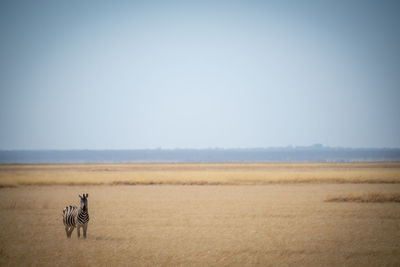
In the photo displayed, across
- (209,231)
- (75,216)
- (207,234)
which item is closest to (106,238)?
(75,216)

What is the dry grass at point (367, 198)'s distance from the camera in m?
22.4

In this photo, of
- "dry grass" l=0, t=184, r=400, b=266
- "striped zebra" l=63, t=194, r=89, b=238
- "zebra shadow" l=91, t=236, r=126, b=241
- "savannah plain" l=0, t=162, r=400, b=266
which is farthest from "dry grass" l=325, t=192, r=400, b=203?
"striped zebra" l=63, t=194, r=89, b=238

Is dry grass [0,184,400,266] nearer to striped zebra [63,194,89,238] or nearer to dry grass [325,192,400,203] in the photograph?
striped zebra [63,194,89,238]

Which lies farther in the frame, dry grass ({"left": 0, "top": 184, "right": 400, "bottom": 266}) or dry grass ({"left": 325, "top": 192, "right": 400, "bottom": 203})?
dry grass ({"left": 325, "top": 192, "right": 400, "bottom": 203})

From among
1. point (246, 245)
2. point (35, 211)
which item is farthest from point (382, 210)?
point (35, 211)

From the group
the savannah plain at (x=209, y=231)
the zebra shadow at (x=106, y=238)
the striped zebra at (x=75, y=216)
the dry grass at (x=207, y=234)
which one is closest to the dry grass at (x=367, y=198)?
the savannah plain at (x=209, y=231)

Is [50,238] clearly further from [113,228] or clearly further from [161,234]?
[161,234]

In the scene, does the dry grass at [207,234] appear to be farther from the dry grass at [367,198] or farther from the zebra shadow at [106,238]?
the dry grass at [367,198]

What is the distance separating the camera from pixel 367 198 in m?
22.5

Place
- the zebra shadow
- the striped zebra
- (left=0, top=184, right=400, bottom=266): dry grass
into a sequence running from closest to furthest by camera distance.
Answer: (left=0, top=184, right=400, bottom=266): dry grass → the striped zebra → the zebra shadow

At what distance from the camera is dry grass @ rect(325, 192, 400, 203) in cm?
2238

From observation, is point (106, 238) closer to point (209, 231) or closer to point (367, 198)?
point (209, 231)

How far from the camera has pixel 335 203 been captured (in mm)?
21531

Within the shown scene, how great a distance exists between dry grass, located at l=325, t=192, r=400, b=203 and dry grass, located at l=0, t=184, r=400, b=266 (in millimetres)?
1373
